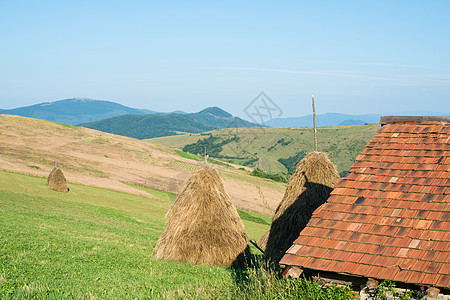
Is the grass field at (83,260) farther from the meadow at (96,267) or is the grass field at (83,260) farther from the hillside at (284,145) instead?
the hillside at (284,145)

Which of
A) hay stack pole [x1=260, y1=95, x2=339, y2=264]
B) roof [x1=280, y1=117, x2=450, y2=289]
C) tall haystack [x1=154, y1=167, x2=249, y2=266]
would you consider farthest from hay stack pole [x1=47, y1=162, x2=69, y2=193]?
roof [x1=280, y1=117, x2=450, y2=289]

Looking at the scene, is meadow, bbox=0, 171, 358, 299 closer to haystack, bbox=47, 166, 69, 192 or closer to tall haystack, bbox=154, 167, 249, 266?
tall haystack, bbox=154, 167, 249, 266

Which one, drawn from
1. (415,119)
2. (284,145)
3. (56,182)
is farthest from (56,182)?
(284,145)

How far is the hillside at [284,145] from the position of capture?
336 feet

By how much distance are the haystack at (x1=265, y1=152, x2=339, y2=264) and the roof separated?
500 centimetres

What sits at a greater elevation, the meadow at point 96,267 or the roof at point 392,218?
the roof at point 392,218

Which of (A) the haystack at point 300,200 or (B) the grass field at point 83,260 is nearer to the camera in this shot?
(B) the grass field at point 83,260


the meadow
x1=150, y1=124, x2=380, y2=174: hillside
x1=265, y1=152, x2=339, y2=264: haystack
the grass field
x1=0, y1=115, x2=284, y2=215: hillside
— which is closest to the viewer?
the meadow

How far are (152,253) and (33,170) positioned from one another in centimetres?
2779

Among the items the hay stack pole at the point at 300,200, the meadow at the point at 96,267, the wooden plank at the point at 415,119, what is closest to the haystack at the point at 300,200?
the hay stack pole at the point at 300,200

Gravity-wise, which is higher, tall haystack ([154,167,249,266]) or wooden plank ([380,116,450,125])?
wooden plank ([380,116,450,125])

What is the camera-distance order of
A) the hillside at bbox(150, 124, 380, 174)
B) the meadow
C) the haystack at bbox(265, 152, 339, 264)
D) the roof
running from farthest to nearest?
the hillside at bbox(150, 124, 380, 174)
the haystack at bbox(265, 152, 339, 264)
the meadow
the roof

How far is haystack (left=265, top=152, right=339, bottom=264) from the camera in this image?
12945mm

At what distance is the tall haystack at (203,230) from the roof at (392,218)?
248 inches
